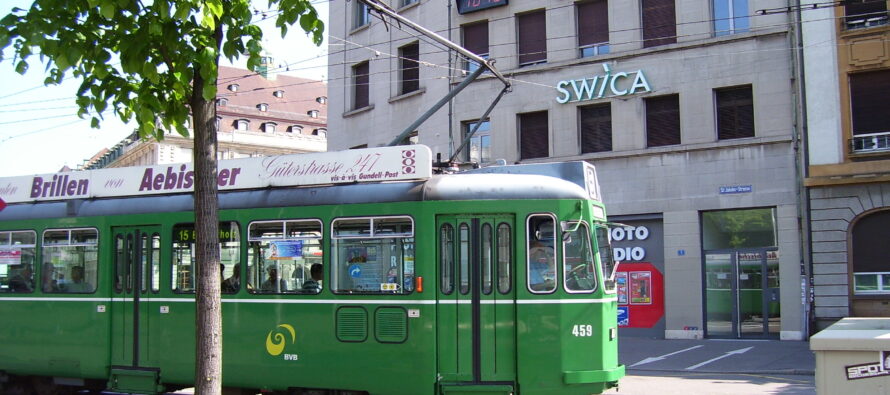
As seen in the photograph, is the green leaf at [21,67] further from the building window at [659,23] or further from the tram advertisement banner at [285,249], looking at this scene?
the building window at [659,23]

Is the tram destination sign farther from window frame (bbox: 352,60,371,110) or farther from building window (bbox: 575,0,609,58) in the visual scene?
window frame (bbox: 352,60,371,110)

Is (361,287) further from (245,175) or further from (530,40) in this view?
(530,40)

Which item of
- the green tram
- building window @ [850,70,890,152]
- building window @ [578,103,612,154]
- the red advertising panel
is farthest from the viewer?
building window @ [578,103,612,154]

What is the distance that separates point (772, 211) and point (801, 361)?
5252 millimetres

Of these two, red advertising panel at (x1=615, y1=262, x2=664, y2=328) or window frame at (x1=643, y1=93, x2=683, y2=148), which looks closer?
window frame at (x1=643, y1=93, x2=683, y2=148)

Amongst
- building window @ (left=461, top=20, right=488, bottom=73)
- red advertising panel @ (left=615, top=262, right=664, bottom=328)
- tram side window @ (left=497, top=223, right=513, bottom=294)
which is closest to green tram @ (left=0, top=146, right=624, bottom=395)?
tram side window @ (left=497, top=223, right=513, bottom=294)

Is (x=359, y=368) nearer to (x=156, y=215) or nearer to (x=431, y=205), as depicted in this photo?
(x=431, y=205)

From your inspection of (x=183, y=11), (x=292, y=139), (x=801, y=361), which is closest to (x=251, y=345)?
(x=183, y=11)

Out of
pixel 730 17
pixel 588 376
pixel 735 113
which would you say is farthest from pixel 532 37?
pixel 588 376

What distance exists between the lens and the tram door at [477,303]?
9445 mm

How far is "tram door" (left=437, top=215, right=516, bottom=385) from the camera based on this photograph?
31.0ft

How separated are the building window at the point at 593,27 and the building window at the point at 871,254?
8190mm

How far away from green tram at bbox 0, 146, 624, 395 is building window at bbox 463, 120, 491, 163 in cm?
1562

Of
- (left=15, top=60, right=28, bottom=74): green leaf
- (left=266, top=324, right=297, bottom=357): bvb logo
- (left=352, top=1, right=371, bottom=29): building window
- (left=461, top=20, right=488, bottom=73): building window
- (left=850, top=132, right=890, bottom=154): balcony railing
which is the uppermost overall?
(left=352, top=1, right=371, bottom=29): building window
